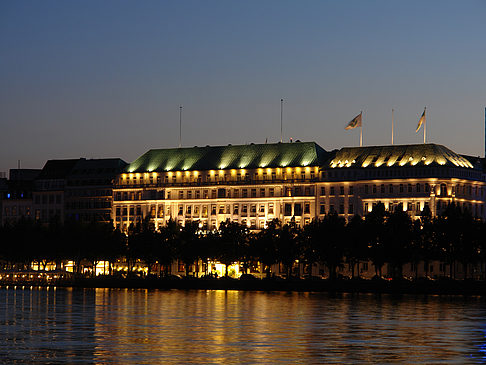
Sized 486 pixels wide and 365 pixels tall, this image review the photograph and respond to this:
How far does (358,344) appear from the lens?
103438 mm

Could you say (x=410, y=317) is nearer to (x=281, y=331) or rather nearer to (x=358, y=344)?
(x=281, y=331)

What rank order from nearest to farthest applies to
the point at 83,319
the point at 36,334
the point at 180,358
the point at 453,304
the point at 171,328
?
the point at 180,358
the point at 36,334
the point at 171,328
the point at 83,319
the point at 453,304

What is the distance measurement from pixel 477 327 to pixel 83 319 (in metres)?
39.8

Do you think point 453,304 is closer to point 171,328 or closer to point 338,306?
point 338,306

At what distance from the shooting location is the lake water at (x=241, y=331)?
307ft

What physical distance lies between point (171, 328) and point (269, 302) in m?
56.3

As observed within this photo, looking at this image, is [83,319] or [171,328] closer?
[171,328]

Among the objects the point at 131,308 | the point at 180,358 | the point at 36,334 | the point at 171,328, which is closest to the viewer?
the point at 180,358

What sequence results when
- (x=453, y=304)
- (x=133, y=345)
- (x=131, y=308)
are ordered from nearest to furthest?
(x=133, y=345)
(x=131, y=308)
(x=453, y=304)

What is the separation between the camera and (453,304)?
172750 mm

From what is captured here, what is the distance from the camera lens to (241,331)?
118 meters

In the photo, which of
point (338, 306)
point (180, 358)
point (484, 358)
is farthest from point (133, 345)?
point (338, 306)

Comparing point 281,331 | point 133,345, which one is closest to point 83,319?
point 281,331

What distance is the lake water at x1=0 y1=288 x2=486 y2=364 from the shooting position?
9344 centimetres
